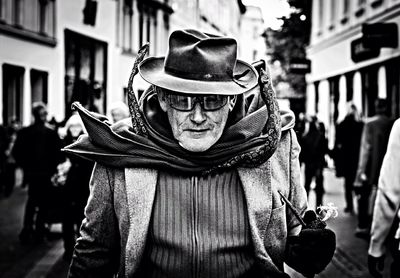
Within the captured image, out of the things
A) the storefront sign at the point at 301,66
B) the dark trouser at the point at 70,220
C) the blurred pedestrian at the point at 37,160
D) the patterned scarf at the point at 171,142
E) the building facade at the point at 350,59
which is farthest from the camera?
the storefront sign at the point at 301,66

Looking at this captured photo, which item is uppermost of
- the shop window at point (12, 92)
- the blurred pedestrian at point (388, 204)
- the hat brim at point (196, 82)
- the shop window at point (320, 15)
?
the shop window at point (320, 15)

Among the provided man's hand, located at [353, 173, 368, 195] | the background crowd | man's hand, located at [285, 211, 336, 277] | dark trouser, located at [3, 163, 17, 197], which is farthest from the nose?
dark trouser, located at [3, 163, 17, 197]

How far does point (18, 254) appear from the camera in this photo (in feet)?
30.0

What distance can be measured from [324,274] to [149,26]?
33.7 m

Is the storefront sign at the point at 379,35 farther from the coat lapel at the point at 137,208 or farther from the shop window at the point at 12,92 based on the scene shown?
the coat lapel at the point at 137,208

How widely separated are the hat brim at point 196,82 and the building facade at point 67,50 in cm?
1460

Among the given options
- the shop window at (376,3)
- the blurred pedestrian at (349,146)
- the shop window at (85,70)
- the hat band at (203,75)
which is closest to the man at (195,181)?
the hat band at (203,75)

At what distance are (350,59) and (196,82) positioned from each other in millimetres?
24068

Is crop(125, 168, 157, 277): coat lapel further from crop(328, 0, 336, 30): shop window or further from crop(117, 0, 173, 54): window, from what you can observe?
crop(117, 0, 173, 54): window

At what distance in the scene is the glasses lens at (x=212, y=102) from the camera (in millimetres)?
2732

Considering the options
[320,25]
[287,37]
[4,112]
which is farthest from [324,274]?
[287,37]

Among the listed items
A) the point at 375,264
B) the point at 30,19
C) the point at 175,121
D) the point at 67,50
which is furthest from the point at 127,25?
the point at 175,121

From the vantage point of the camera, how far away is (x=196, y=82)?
267cm

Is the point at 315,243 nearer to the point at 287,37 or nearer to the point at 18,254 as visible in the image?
the point at 18,254
